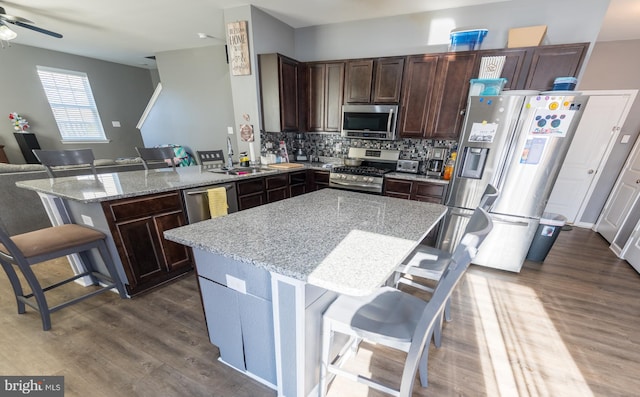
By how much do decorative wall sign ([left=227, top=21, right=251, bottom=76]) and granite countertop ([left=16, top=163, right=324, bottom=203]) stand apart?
60.0 inches

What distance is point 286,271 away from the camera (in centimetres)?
83

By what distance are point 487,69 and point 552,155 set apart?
44.6 inches

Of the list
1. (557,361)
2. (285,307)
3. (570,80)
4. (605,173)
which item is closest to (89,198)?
(285,307)

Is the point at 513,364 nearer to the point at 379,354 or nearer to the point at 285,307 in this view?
the point at 379,354

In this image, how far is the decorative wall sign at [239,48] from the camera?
2.99 metres

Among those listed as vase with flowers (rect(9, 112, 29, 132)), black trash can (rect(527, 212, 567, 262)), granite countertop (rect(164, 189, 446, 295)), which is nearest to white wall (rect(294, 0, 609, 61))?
black trash can (rect(527, 212, 567, 262))

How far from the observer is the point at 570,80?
2.19 meters

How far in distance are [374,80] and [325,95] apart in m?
0.73

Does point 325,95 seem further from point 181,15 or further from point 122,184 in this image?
point 122,184

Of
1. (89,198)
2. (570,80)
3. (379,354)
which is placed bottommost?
(379,354)

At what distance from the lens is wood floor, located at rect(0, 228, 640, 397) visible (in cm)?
135

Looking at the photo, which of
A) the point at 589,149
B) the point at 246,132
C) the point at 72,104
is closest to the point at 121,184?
the point at 246,132

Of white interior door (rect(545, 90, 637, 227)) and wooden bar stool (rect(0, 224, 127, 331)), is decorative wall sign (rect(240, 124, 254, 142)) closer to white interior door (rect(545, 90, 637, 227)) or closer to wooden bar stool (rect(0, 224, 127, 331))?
wooden bar stool (rect(0, 224, 127, 331))

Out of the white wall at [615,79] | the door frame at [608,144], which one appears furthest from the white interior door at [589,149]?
the white wall at [615,79]
